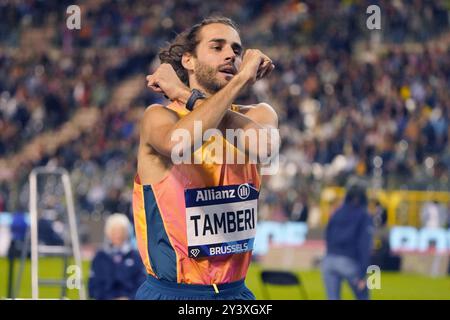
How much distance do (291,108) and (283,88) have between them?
5.43 ft

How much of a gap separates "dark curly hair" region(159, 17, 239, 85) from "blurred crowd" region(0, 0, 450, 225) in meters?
19.1

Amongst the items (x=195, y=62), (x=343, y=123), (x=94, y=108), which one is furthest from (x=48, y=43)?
(x=195, y=62)

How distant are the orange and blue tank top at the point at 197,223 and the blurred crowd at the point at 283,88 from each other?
1947 centimetres

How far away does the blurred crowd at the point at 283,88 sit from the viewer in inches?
1053

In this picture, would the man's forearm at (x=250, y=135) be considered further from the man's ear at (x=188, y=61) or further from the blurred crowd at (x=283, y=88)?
the blurred crowd at (x=283, y=88)

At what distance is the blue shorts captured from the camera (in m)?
5.39

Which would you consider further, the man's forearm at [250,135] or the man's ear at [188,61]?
the man's ear at [188,61]

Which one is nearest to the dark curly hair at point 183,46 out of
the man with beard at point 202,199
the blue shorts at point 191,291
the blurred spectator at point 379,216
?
the man with beard at point 202,199

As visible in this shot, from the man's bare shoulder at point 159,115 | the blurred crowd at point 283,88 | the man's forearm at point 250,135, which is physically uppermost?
the blurred crowd at point 283,88

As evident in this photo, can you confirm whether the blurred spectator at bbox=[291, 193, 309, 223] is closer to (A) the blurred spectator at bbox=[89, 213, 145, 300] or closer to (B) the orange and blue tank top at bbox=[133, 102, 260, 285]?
(A) the blurred spectator at bbox=[89, 213, 145, 300]

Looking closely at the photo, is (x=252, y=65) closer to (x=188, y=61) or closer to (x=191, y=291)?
(x=188, y=61)

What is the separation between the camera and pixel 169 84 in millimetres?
5652

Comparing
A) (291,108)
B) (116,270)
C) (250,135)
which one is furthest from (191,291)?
(291,108)

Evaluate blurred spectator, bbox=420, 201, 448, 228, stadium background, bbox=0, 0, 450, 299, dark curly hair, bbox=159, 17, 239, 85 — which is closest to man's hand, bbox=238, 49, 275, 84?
dark curly hair, bbox=159, 17, 239, 85
